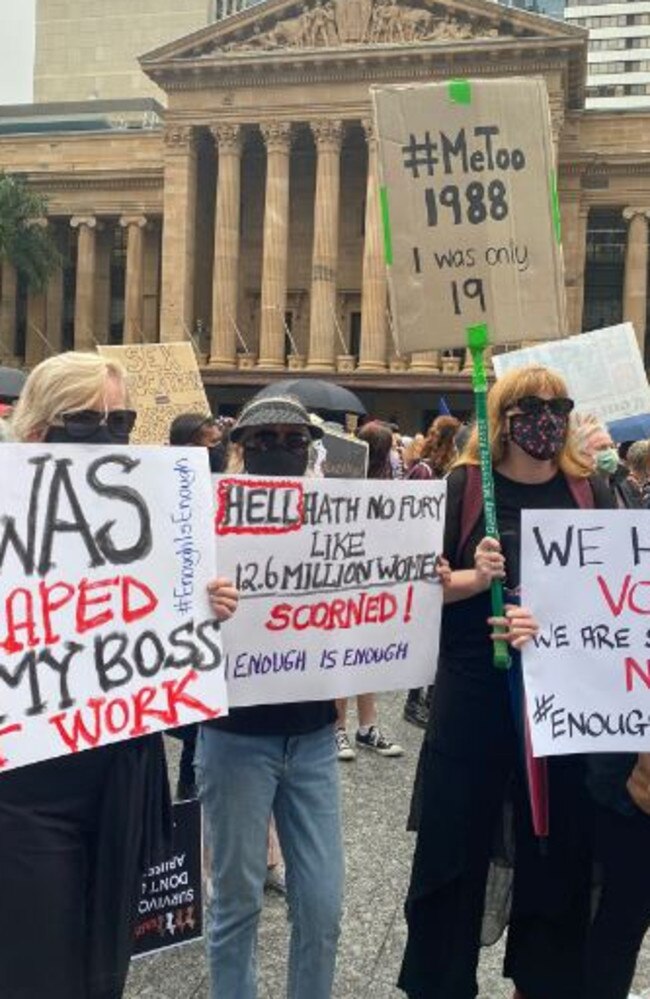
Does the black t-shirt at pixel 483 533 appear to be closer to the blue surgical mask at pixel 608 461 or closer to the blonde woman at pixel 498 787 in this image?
the blonde woman at pixel 498 787

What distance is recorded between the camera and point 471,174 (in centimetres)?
340

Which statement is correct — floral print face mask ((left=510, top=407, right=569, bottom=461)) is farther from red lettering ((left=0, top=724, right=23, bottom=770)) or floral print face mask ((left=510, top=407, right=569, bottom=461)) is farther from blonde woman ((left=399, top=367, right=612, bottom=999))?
red lettering ((left=0, top=724, right=23, bottom=770))

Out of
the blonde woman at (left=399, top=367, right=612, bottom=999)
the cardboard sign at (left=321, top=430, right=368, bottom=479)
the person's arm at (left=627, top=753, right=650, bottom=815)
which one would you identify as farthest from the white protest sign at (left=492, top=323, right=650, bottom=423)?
the person's arm at (left=627, top=753, right=650, bottom=815)

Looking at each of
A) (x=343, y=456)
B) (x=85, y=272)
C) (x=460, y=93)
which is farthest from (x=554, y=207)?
(x=85, y=272)

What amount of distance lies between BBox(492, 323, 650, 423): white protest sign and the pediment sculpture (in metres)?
34.8

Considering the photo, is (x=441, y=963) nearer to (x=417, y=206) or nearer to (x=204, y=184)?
(x=417, y=206)

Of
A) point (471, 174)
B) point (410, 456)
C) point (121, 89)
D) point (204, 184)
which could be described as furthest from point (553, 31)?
point (121, 89)

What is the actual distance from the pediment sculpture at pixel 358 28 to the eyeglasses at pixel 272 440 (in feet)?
127

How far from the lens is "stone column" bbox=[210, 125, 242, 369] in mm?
40750

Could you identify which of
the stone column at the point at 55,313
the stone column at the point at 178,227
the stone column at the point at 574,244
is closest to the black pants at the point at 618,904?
the stone column at the point at 574,244

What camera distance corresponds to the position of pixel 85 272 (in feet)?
153

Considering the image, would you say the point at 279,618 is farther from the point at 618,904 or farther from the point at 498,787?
the point at 618,904

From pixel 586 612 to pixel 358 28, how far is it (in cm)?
4079

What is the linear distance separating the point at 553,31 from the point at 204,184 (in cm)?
1532
